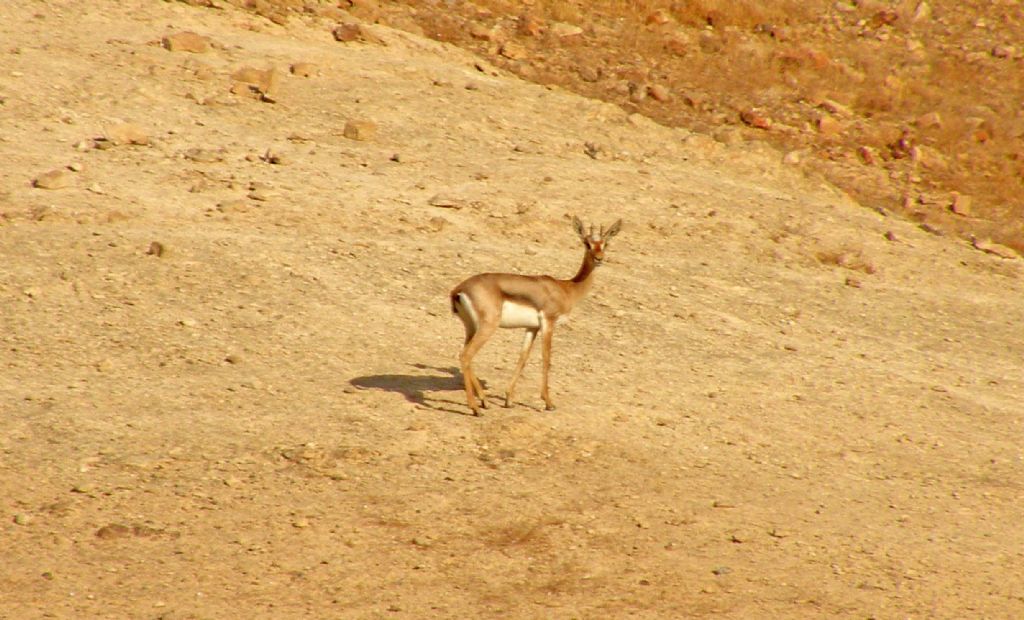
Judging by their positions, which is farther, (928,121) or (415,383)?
(928,121)

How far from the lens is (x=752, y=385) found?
1338cm

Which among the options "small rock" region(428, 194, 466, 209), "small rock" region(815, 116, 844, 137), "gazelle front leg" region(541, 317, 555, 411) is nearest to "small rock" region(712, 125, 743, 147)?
"small rock" region(815, 116, 844, 137)

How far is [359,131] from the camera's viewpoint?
19.3 metres

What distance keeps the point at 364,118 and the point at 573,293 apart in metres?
9.05

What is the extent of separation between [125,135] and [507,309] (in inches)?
351

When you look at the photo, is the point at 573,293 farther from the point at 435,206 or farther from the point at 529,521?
the point at 435,206

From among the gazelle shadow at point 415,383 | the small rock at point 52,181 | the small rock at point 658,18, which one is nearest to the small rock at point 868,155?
the small rock at point 658,18

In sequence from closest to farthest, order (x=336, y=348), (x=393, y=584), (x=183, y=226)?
(x=393, y=584) < (x=336, y=348) < (x=183, y=226)

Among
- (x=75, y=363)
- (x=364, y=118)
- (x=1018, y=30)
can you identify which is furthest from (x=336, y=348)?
(x=1018, y=30)

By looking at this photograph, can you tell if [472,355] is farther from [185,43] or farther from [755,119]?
[755,119]

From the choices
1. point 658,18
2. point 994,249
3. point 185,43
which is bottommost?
point 185,43

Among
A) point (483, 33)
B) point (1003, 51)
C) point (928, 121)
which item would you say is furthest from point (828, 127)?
point (1003, 51)

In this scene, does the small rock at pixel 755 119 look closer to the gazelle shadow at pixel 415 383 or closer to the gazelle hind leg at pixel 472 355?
the gazelle shadow at pixel 415 383

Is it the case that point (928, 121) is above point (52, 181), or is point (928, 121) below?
above
